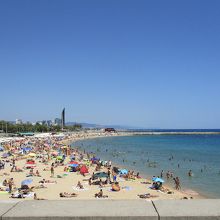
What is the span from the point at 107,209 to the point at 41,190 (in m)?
20.8

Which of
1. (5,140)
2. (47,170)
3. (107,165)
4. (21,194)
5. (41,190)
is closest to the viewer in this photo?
(21,194)

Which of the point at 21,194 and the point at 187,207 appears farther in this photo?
the point at 21,194

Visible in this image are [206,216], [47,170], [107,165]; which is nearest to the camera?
[206,216]

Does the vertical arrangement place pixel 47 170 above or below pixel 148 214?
below

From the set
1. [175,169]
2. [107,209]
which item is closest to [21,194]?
[107,209]

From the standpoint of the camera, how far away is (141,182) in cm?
2605

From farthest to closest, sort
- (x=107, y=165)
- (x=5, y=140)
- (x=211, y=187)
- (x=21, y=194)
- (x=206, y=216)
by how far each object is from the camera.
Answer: (x=5, y=140) < (x=107, y=165) < (x=211, y=187) < (x=21, y=194) < (x=206, y=216)

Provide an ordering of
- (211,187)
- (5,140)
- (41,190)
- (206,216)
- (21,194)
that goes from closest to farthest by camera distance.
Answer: (206,216)
(21,194)
(41,190)
(211,187)
(5,140)

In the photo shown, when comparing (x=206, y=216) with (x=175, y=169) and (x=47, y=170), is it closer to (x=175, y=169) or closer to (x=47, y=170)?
(x=47, y=170)

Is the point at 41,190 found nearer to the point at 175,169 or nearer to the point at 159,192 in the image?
the point at 159,192

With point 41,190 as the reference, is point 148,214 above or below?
above

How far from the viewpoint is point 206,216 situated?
211 centimetres

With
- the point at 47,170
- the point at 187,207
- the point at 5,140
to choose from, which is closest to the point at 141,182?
the point at 47,170

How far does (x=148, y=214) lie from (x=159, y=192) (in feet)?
68.2
